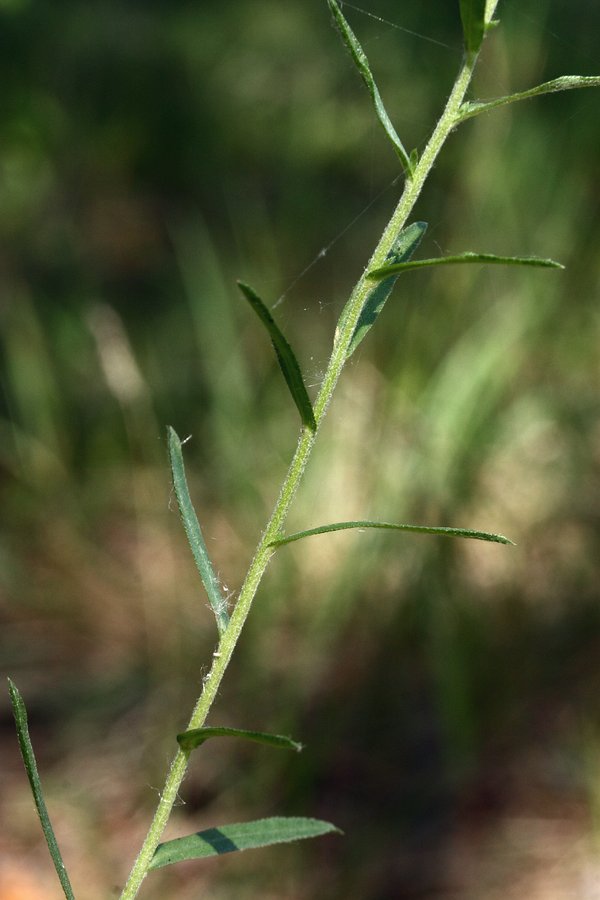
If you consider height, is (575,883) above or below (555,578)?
below

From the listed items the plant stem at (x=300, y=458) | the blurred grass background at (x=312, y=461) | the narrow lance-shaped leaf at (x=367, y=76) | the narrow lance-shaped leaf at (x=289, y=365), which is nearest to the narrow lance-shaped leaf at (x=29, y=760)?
the plant stem at (x=300, y=458)

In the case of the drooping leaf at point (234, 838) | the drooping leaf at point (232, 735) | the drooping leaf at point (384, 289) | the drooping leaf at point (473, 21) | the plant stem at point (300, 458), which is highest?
the drooping leaf at point (473, 21)

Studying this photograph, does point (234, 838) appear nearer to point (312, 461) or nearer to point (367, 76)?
point (367, 76)

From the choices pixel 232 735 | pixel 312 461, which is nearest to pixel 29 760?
pixel 232 735

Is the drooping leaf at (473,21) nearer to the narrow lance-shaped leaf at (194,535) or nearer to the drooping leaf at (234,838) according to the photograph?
the narrow lance-shaped leaf at (194,535)

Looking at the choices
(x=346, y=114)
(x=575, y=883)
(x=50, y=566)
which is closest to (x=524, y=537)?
(x=575, y=883)

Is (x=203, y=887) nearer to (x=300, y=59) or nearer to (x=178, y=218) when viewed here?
(x=178, y=218)

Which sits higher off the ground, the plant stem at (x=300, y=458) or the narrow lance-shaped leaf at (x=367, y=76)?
the narrow lance-shaped leaf at (x=367, y=76)
